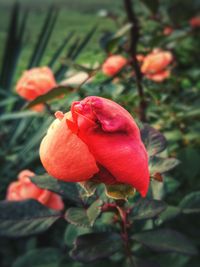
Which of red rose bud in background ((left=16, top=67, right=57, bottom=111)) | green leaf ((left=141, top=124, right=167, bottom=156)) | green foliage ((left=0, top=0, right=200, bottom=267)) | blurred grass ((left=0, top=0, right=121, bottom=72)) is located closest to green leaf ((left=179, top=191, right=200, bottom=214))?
green foliage ((left=0, top=0, right=200, bottom=267))

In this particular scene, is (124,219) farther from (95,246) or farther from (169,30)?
(169,30)

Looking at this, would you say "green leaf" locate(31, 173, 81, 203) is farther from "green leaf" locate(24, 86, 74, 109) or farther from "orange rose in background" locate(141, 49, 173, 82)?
"orange rose in background" locate(141, 49, 173, 82)

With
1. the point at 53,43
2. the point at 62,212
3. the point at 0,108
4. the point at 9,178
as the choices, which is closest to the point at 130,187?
the point at 62,212

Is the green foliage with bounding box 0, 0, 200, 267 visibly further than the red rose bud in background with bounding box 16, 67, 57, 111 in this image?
No

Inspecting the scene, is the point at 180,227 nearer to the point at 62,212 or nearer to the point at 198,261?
the point at 198,261

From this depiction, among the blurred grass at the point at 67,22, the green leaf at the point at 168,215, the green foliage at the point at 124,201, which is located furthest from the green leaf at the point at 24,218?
the blurred grass at the point at 67,22

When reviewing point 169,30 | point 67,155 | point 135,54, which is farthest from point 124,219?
point 169,30
